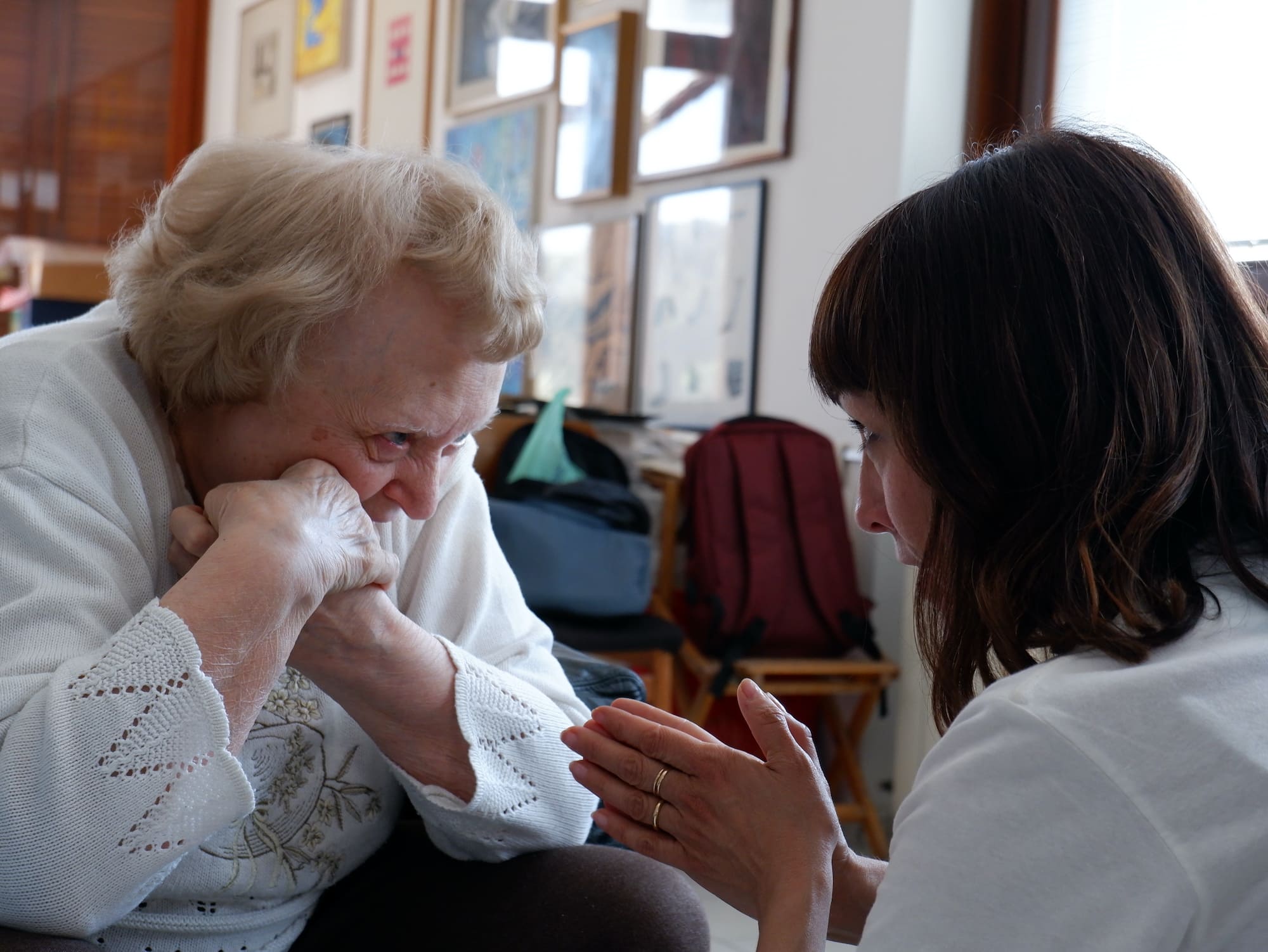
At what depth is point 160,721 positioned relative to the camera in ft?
3.19

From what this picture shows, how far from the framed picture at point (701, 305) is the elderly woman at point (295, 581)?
6.85 feet

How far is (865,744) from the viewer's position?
3.17 m

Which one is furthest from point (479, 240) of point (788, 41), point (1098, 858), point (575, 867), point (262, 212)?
point (788, 41)

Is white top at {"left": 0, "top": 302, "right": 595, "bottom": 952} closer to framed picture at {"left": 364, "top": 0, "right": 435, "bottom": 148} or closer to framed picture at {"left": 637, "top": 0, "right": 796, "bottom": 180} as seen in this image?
framed picture at {"left": 637, "top": 0, "right": 796, "bottom": 180}

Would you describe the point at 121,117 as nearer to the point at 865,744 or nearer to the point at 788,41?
the point at 788,41

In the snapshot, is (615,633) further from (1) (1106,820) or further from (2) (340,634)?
(1) (1106,820)

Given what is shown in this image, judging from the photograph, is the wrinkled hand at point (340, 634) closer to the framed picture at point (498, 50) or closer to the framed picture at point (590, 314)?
the framed picture at point (590, 314)

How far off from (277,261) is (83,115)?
6.01 metres

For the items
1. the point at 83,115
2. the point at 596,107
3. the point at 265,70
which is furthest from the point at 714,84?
the point at 83,115

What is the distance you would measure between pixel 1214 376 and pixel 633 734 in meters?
0.57

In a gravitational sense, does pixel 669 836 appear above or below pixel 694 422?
below

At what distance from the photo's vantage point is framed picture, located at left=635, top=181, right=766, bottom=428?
337 cm

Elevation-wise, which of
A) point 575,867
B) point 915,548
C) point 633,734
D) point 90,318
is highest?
point 90,318

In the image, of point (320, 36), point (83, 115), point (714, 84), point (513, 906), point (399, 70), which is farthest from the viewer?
point (83, 115)
